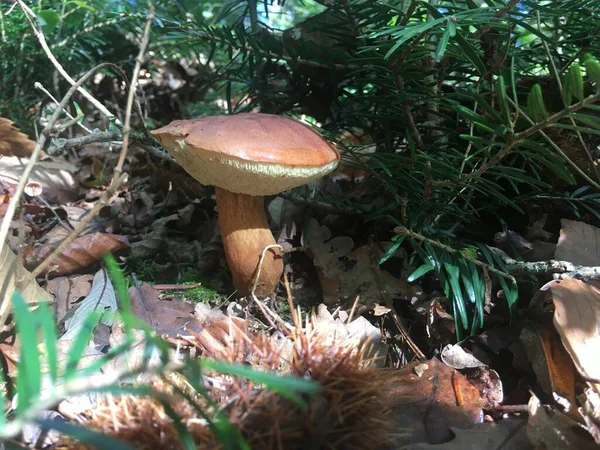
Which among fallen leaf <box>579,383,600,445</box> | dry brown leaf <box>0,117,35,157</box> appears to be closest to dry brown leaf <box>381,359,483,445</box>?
fallen leaf <box>579,383,600,445</box>

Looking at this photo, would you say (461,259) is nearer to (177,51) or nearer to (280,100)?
(280,100)

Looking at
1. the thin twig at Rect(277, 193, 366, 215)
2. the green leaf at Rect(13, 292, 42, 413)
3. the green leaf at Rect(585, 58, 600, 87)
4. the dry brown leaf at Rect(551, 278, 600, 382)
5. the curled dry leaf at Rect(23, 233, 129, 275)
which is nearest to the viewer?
the green leaf at Rect(13, 292, 42, 413)

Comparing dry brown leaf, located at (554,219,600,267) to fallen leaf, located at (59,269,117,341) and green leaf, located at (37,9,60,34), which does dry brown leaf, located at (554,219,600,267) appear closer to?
fallen leaf, located at (59,269,117,341)

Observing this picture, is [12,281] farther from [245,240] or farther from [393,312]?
[393,312]

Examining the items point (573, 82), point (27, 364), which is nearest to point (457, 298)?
point (573, 82)

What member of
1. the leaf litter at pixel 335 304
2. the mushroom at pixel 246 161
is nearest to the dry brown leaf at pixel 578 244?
the leaf litter at pixel 335 304

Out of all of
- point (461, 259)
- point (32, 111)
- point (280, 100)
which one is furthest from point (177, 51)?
point (461, 259)

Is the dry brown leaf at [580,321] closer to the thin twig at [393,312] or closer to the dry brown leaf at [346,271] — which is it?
the thin twig at [393,312]
